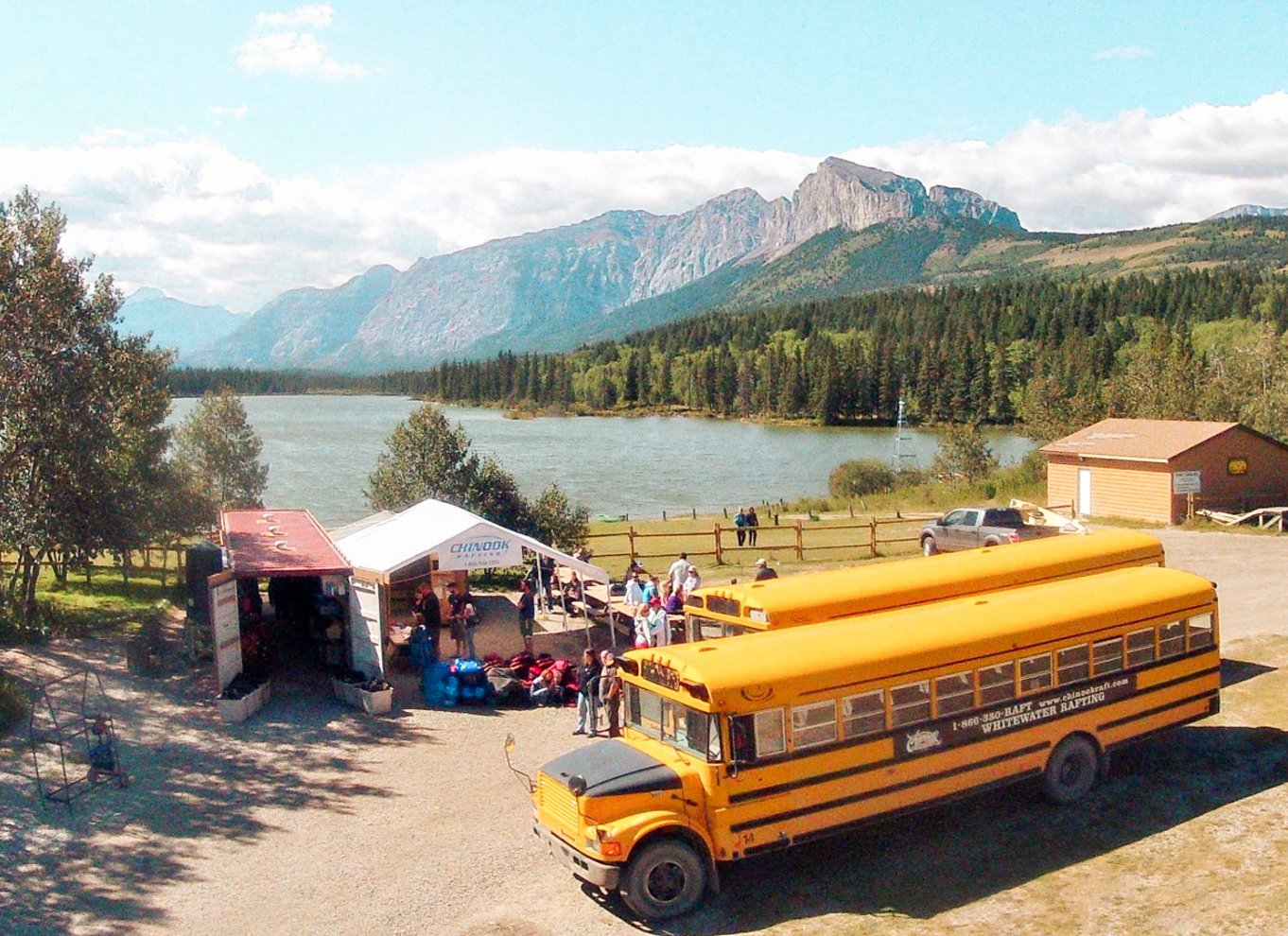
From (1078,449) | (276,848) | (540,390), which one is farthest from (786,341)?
(276,848)

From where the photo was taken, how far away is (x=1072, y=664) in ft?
44.0

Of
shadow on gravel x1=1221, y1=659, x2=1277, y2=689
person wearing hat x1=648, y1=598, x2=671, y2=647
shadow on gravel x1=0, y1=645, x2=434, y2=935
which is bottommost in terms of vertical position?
shadow on gravel x1=1221, y1=659, x2=1277, y2=689

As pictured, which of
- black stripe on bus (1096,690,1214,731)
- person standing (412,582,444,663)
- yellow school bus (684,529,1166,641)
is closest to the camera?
black stripe on bus (1096,690,1214,731)

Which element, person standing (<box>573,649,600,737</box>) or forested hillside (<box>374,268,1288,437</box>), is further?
forested hillside (<box>374,268,1288,437</box>)

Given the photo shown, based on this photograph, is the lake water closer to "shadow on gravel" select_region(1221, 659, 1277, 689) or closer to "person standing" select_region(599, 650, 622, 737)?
"person standing" select_region(599, 650, 622, 737)

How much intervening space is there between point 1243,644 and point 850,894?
12570 mm

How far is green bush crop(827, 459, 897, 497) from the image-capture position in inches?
2434

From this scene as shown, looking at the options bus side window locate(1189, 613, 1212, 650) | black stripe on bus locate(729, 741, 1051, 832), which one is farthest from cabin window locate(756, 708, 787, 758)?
bus side window locate(1189, 613, 1212, 650)

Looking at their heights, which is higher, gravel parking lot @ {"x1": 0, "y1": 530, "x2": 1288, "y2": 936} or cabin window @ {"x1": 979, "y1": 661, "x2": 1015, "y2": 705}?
cabin window @ {"x1": 979, "y1": 661, "x2": 1015, "y2": 705}

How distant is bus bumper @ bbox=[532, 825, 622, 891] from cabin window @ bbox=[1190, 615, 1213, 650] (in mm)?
8522

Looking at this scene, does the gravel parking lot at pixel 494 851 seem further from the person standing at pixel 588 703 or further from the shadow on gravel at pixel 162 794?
the person standing at pixel 588 703

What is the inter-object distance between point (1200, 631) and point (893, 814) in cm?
560

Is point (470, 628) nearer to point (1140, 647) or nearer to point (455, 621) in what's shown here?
point (455, 621)

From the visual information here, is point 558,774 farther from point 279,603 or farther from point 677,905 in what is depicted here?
point 279,603
